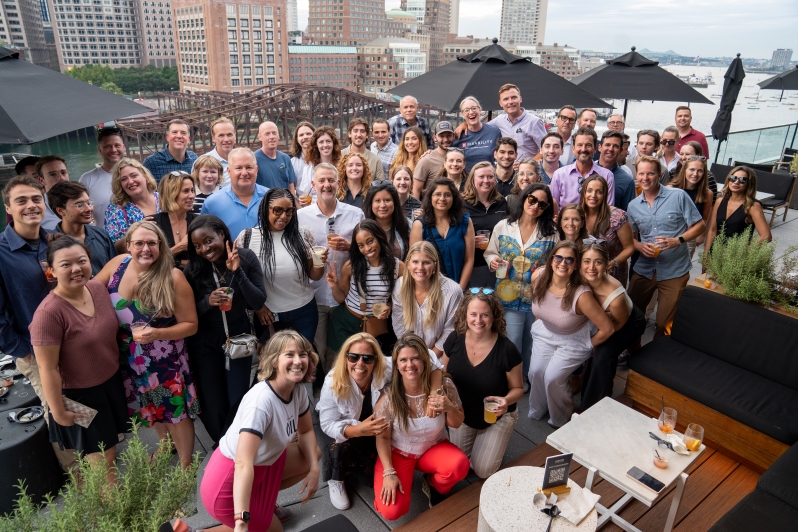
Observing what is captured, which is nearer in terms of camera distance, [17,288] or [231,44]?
[17,288]

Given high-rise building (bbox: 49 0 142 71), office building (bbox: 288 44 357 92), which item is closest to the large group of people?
office building (bbox: 288 44 357 92)

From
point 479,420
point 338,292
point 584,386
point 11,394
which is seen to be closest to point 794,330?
point 584,386

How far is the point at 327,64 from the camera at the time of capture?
88625mm

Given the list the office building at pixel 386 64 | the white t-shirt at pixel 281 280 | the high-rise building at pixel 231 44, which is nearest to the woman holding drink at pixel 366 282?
the white t-shirt at pixel 281 280

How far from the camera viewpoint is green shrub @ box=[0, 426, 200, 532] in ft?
4.91

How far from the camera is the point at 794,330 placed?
3.25m

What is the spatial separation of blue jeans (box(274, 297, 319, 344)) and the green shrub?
1.60 meters

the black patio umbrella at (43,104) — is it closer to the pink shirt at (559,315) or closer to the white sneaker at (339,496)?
the white sneaker at (339,496)

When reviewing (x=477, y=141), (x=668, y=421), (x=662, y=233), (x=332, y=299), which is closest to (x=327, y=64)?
(x=477, y=141)

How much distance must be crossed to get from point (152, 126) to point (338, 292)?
46.7m

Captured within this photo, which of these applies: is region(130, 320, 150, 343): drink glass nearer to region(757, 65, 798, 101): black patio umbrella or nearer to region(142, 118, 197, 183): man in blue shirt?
region(142, 118, 197, 183): man in blue shirt

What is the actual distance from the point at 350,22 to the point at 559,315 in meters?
113

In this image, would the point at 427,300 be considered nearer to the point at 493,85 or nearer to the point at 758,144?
the point at 493,85

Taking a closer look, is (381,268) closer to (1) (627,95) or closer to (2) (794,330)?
(2) (794,330)
